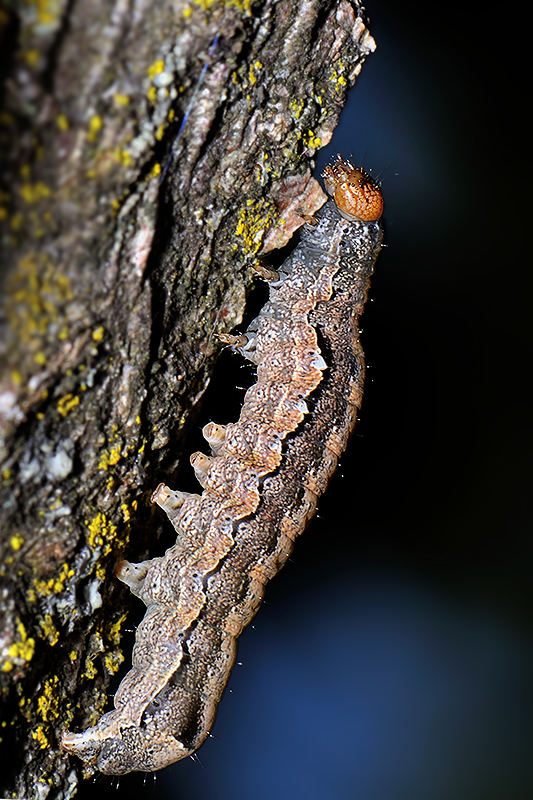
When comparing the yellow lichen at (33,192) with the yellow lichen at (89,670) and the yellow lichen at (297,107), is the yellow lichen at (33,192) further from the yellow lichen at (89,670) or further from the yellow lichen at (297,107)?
the yellow lichen at (89,670)

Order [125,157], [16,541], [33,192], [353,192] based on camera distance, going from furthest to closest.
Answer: [353,192] < [16,541] < [125,157] < [33,192]

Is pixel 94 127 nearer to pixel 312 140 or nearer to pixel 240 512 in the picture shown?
pixel 312 140

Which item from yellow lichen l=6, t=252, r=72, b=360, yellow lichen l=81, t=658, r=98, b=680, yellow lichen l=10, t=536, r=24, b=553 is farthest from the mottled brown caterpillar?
yellow lichen l=6, t=252, r=72, b=360

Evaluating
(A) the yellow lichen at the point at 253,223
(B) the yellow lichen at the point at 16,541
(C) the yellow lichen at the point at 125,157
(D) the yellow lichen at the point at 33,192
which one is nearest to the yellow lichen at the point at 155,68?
(C) the yellow lichen at the point at 125,157

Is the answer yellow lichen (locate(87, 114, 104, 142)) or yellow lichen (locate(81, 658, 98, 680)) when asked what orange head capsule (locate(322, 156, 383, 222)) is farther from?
yellow lichen (locate(81, 658, 98, 680))

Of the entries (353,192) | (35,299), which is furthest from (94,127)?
(353,192)

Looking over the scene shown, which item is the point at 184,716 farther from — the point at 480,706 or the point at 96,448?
the point at 480,706

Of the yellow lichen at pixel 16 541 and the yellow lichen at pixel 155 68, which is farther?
the yellow lichen at pixel 16 541
